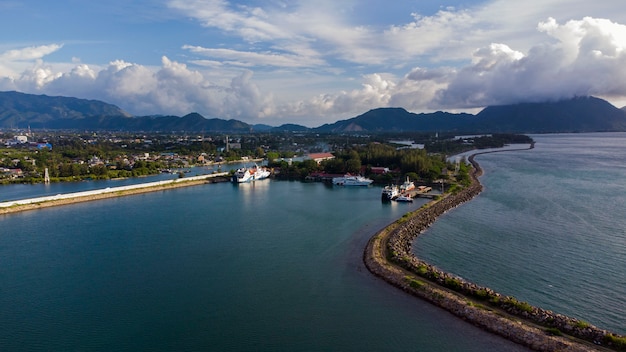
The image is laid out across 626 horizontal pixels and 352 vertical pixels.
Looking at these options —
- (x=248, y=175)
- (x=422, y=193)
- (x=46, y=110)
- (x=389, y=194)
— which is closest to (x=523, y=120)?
(x=248, y=175)

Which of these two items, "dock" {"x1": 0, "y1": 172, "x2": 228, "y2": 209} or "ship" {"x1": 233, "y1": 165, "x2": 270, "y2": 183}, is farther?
"ship" {"x1": 233, "y1": 165, "x2": 270, "y2": 183}

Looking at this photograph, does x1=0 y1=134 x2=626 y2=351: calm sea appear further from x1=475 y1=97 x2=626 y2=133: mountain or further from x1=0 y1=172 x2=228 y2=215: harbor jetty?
x1=475 y1=97 x2=626 y2=133: mountain

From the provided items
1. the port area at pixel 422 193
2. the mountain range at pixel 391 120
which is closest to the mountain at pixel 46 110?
the mountain range at pixel 391 120

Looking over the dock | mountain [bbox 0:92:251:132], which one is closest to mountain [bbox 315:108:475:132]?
mountain [bbox 0:92:251:132]

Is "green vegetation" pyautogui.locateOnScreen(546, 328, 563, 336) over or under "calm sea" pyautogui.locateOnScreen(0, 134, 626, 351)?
over

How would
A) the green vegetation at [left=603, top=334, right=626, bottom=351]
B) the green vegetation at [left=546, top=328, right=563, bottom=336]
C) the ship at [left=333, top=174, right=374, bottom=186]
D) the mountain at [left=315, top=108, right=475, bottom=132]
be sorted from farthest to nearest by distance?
1. the mountain at [left=315, top=108, right=475, bottom=132]
2. the ship at [left=333, top=174, right=374, bottom=186]
3. the green vegetation at [left=546, top=328, right=563, bottom=336]
4. the green vegetation at [left=603, top=334, right=626, bottom=351]

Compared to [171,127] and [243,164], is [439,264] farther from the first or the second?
[171,127]

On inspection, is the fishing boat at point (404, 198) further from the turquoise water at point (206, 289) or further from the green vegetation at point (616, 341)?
the green vegetation at point (616, 341)

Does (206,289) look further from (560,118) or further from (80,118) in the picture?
(80,118)
